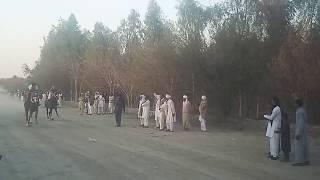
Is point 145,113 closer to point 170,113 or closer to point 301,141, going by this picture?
point 170,113

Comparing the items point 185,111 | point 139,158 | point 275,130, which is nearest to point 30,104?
point 185,111

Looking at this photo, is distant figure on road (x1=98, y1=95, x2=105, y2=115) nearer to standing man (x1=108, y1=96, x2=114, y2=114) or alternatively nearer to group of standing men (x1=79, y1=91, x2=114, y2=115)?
group of standing men (x1=79, y1=91, x2=114, y2=115)

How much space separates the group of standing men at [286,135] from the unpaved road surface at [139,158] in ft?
1.31

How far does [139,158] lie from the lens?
48.1 feet

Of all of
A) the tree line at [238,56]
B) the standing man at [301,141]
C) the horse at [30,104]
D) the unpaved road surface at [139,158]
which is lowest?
the unpaved road surface at [139,158]

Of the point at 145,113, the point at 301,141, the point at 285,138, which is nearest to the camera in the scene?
the point at 301,141

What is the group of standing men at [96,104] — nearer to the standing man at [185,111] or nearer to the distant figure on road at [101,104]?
the distant figure on road at [101,104]

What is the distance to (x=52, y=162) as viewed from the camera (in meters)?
13.8

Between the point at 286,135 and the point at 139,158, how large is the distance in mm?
4235

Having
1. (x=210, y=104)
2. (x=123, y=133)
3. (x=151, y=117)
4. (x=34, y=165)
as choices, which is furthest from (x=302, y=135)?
(x=151, y=117)

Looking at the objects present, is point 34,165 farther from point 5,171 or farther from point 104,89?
point 104,89

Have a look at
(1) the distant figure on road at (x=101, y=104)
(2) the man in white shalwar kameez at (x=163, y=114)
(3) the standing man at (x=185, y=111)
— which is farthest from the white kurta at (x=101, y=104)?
(3) the standing man at (x=185, y=111)

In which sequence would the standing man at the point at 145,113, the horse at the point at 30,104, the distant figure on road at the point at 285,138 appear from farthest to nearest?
1. the standing man at the point at 145,113
2. the horse at the point at 30,104
3. the distant figure on road at the point at 285,138

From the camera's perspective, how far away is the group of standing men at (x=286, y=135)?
1418 cm
